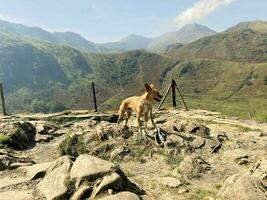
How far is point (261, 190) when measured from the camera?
805cm

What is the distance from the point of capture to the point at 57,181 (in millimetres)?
8219

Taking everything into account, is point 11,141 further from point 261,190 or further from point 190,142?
point 261,190

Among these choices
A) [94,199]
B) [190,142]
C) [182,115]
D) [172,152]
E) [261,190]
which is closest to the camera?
[94,199]

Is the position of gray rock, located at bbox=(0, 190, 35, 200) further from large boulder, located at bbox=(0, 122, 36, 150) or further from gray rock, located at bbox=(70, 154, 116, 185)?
large boulder, located at bbox=(0, 122, 36, 150)

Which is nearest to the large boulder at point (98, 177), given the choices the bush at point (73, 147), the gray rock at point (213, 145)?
the bush at point (73, 147)

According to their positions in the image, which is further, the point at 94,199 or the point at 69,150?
the point at 69,150

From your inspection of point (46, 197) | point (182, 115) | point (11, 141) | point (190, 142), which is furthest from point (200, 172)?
point (182, 115)

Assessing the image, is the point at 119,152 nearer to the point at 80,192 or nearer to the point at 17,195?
the point at 80,192

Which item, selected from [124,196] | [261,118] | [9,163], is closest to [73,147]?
[9,163]

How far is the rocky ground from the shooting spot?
8.01 meters

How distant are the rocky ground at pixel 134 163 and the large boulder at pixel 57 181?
0.07ft

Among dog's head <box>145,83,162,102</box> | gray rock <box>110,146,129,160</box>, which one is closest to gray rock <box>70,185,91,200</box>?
gray rock <box>110,146,129,160</box>

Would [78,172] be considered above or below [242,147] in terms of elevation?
above

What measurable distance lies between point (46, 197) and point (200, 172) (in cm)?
456
